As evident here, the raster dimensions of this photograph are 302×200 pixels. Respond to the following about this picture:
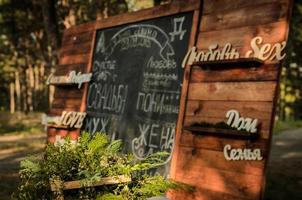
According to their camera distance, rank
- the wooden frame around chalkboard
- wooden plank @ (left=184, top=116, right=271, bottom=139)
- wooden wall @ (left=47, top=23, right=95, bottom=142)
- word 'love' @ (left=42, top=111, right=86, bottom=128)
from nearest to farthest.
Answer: wooden plank @ (left=184, top=116, right=271, bottom=139) → the wooden frame around chalkboard → word 'love' @ (left=42, top=111, right=86, bottom=128) → wooden wall @ (left=47, top=23, right=95, bottom=142)

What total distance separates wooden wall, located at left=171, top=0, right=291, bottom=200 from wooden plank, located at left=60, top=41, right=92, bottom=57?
3133 mm

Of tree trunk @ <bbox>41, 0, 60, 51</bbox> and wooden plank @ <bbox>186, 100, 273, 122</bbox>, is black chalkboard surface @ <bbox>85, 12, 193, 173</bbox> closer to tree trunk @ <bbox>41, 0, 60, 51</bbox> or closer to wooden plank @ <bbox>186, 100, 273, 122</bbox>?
wooden plank @ <bbox>186, 100, 273, 122</bbox>

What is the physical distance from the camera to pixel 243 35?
548 cm

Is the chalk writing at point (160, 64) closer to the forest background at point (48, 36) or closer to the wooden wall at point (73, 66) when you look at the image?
the wooden wall at point (73, 66)

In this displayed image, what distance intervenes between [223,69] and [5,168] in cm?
767

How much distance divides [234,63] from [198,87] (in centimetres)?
70

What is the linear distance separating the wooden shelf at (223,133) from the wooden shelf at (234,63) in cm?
79

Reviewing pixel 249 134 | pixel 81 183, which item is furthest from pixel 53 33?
pixel 81 183

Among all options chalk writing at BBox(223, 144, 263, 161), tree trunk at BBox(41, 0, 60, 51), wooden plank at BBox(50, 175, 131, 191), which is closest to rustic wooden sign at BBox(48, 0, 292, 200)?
chalk writing at BBox(223, 144, 263, 161)

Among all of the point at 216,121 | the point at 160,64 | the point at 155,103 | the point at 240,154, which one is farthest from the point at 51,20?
the point at 240,154

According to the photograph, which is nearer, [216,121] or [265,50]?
[265,50]

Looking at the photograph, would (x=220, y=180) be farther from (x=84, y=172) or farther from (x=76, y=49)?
(x=76, y=49)

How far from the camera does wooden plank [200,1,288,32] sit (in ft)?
16.7

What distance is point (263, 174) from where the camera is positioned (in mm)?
4789
